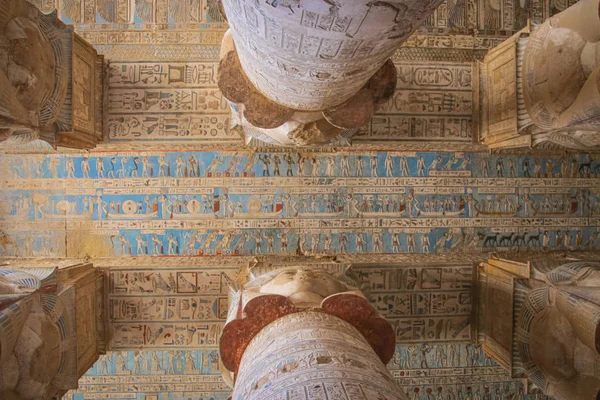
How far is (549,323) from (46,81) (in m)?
5.11

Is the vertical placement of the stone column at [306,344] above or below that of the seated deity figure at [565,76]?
below

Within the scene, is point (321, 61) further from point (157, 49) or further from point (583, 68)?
point (157, 49)

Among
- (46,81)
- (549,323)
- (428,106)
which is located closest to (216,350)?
(46,81)

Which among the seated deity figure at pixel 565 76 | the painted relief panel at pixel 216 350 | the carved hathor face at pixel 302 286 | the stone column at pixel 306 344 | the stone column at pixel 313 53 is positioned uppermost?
the seated deity figure at pixel 565 76

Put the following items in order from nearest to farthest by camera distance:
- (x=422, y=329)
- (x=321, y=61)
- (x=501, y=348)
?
1. (x=321, y=61)
2. (x=501, y=348)
3. (x=422, y=329)

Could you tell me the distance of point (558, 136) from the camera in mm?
4250

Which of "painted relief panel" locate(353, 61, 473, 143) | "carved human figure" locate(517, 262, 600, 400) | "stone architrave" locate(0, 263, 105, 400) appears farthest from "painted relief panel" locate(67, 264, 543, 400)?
"painted relief panel" locate(353, 61, 473, 143)

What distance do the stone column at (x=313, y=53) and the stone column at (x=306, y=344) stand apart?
1.40 m

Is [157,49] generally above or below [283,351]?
above

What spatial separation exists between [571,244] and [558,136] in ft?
6.67

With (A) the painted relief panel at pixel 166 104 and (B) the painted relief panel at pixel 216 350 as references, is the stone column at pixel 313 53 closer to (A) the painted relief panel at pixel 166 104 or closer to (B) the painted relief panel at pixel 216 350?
(A) the painted relief panel at pixel 166 104

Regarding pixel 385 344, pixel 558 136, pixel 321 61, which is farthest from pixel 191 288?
pixel 558 136

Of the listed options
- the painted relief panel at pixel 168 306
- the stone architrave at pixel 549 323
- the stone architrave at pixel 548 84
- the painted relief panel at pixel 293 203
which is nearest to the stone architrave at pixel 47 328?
the painted relief panel at pixel 168 306

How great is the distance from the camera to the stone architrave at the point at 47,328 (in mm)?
3201
